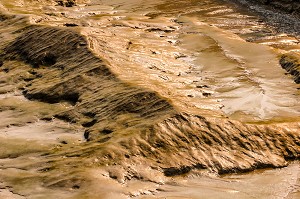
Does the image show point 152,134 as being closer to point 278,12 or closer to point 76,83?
point 76,83

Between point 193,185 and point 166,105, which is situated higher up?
point 166,105

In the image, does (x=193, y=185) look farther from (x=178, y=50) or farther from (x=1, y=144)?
(x=178, y=50)

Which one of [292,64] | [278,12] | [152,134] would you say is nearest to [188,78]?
[292,64]

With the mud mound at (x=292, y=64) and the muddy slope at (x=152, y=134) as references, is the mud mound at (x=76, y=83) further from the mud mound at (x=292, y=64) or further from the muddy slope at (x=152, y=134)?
the mud mound at (x=292, y=64)

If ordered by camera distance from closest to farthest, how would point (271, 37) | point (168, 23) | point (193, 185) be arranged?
point (193, 185), point (271, 37), point (168, 23)

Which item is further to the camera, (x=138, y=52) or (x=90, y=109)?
(x=138, y=52)

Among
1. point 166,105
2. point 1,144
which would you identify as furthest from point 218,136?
point 1,144

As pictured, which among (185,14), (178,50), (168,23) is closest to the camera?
(178,50)
